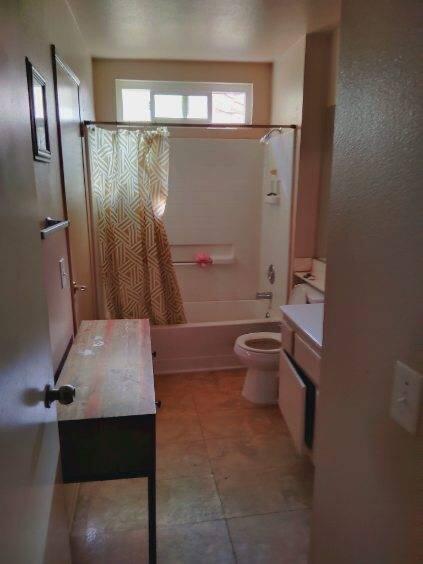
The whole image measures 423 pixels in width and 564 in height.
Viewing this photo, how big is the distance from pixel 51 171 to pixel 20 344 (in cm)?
122

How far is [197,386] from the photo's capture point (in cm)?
304

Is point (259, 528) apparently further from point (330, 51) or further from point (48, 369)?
point (330, 51)

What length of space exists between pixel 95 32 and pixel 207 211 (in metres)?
1.68

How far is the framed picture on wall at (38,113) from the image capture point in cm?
142

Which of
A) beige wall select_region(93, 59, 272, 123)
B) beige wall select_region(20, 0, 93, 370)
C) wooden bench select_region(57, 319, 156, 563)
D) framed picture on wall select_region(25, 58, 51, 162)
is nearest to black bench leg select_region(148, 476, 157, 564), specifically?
wooden bench select_region(57, 319, 156, 563)

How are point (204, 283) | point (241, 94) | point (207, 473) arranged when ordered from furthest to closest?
point (204, 283) → point (241, 94) → point (207, 473)

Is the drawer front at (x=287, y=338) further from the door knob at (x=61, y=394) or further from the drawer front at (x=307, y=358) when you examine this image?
the door knob at (x=61, y=394)

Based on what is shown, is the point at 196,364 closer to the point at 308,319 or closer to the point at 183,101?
the point at 308,319

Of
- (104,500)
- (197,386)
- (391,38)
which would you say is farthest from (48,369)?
(197,386)

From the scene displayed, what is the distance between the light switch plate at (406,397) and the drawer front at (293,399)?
3.77 feet

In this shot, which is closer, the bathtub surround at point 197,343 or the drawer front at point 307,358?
the drawer front at point 307,358

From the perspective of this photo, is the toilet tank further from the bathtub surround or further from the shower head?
the shower head

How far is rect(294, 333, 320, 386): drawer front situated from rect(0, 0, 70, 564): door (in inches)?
45.0

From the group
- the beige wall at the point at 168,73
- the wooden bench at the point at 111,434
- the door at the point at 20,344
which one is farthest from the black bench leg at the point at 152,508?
the beige wall at the point at 168,73
